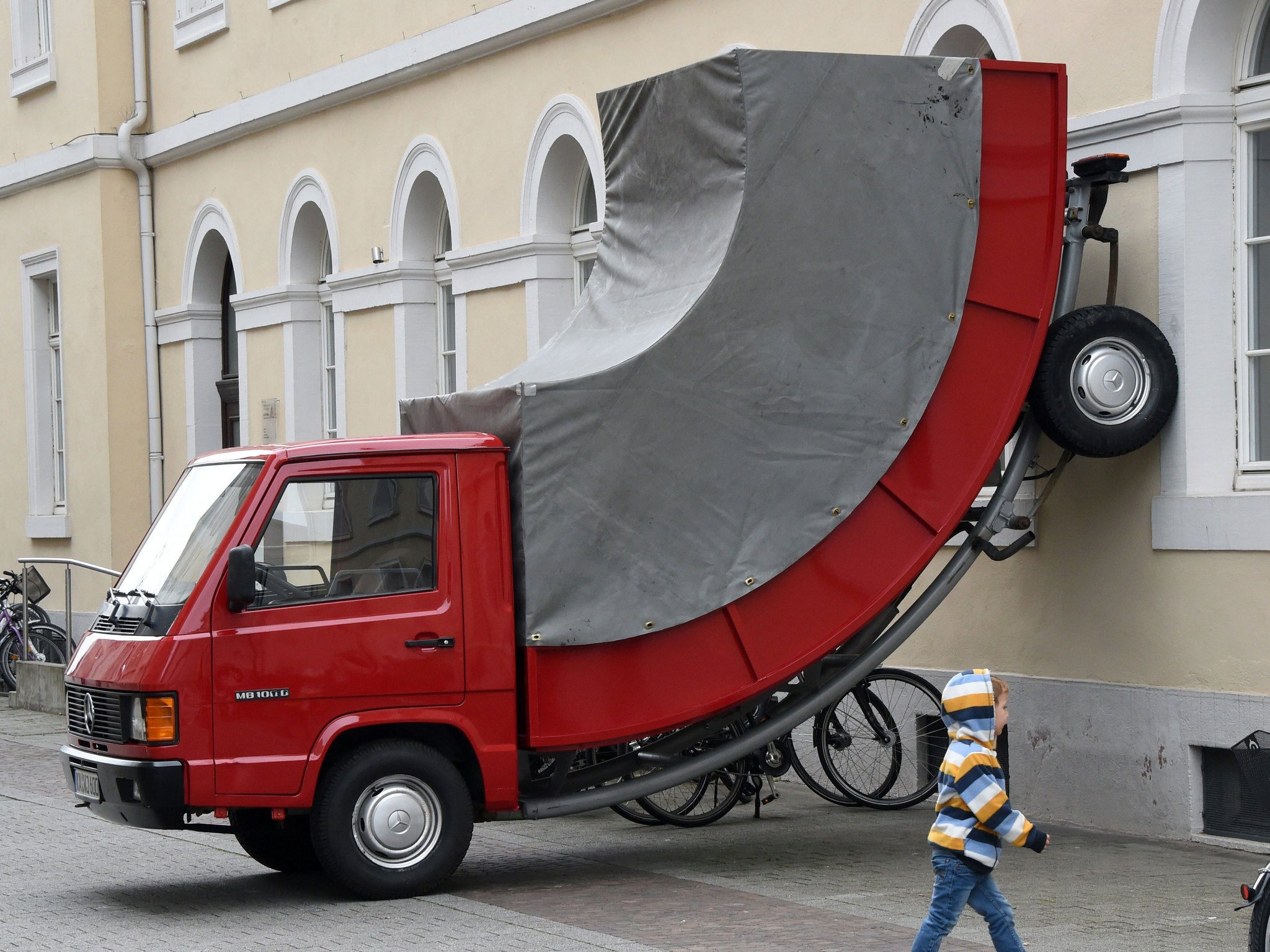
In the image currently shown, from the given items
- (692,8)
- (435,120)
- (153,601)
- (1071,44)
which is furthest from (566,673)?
(435,120)

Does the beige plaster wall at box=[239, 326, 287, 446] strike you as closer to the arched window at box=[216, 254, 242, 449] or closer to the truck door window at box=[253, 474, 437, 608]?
the arched window at box=[216, 254, 242, 449]

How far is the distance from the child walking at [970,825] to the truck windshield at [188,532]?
3.79m

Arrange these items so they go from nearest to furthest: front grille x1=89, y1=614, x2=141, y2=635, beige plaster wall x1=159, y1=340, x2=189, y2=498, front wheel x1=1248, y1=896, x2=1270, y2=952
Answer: front wheel x1=1248, y1=896, x2=1270, y2=952
front grille x1=89, y1=614, x2=141, y2=635
beige plaster wall x1=159, y1=340, x2=189, y2=498

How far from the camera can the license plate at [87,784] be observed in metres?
8.99

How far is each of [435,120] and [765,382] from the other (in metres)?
8.36

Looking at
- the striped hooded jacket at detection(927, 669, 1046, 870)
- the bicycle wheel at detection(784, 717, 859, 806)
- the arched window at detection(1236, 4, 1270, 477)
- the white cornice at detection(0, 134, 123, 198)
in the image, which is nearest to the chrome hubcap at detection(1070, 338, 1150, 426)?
the arched window at detection(1236, 4, 1270, 477)

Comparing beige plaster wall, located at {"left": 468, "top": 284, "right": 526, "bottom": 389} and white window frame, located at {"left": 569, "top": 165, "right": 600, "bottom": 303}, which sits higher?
white window frame, located at {"left": 569, "top": 165, "right": 600, "bottom": 303}

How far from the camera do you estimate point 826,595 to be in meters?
9.48

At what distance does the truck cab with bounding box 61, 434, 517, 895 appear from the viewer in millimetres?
8672

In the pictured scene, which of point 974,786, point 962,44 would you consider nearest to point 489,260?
point 962,44

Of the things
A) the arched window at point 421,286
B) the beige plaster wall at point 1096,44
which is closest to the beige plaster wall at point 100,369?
the arched window at point 421,286

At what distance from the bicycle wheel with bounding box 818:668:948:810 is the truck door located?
3149mm

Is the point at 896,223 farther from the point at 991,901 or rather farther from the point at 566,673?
the point at 991,901

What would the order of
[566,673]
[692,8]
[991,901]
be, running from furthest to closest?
1. [692,8]
2. [566,673]
3. [991,901]
